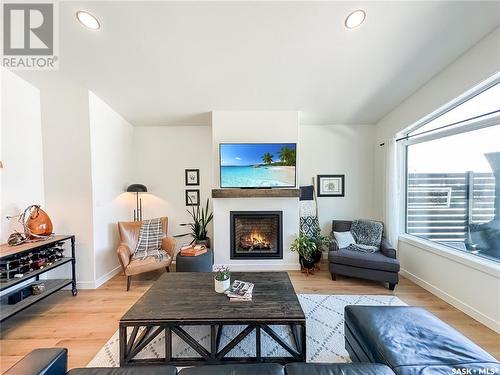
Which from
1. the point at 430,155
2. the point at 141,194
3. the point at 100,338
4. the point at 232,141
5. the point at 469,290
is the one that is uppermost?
the point at 232,141

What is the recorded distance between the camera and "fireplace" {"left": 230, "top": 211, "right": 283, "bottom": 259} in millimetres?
3699

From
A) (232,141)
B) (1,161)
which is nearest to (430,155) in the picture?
(232,141)

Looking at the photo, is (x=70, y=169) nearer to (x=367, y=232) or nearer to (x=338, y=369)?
Answer: (x=338, y=369)

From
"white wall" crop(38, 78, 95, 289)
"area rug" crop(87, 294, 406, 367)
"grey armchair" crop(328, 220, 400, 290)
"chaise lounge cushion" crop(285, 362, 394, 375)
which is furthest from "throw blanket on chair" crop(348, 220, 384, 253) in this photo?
"white wall" crop(38, 78, 95, 289)

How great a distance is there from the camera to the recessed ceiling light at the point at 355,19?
2080 millimetres

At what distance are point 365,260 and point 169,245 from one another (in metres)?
2.93

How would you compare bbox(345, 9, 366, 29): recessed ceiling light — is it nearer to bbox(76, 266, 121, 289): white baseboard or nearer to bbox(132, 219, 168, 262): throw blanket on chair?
bbox(132, 219, 168, 262): throw blanket on chair

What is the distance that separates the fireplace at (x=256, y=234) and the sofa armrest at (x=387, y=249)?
60.3 inches

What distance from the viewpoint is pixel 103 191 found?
129 inches

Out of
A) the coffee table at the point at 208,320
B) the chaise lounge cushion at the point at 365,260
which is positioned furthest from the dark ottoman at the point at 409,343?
the chaise lounge cushion at the point at 365,260

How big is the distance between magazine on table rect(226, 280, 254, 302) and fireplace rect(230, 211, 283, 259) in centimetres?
150

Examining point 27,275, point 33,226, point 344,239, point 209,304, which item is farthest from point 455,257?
point 33,226

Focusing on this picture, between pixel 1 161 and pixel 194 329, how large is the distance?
2915 millimetres

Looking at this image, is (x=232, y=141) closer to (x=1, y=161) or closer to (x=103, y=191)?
(x=103, y=191)
